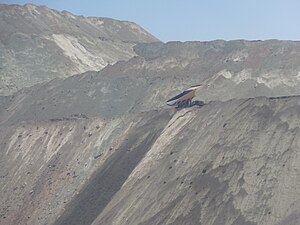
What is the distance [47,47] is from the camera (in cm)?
9819

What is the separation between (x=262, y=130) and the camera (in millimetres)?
40219

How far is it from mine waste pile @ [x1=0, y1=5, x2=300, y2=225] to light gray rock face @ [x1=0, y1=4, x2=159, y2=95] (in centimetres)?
31

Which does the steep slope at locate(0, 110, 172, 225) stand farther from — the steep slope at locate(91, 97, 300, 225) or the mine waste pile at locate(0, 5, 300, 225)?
the steep slope at locate(91, 97, 300, 225)

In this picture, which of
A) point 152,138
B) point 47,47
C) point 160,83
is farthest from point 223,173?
point 47,47

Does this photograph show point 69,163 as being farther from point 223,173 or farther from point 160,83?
point 160,83

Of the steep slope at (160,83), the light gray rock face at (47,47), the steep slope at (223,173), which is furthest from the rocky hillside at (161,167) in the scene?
the light gray rock face at (47,47)

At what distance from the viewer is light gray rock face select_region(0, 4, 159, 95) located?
91562mm

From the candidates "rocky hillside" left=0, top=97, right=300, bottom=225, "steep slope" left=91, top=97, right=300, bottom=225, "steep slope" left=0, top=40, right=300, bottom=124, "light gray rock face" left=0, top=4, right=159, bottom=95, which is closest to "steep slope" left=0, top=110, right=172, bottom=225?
"rocky hillside" left=0, top=97, right=300, bottom=225

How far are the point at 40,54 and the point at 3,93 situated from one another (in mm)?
13306

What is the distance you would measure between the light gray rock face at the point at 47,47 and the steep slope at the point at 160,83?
1205cm

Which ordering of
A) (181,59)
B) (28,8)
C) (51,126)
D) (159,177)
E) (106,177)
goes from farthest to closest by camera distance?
(28,8), (181,59), (51,126), (106,177), (159,177)

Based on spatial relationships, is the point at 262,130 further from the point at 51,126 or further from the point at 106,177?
the point at 51,126

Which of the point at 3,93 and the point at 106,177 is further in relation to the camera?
the point at 3,93

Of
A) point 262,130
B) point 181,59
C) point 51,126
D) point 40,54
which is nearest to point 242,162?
point 262,130
